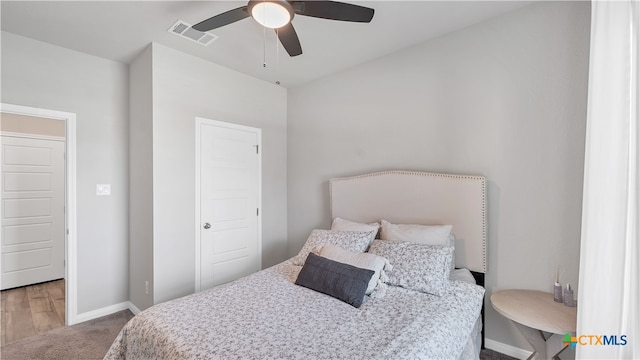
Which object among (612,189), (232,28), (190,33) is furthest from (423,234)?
(190,33)

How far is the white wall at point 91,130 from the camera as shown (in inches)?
101

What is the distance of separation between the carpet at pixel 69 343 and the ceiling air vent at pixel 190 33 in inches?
109

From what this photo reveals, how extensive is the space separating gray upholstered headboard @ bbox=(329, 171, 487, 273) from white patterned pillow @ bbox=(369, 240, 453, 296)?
0.36 metres

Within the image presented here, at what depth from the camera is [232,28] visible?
7.98 feet

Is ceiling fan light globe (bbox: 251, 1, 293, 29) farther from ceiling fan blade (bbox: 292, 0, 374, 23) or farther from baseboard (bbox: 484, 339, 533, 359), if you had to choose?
baseboard (bbox: 484, 339, 533, 359)

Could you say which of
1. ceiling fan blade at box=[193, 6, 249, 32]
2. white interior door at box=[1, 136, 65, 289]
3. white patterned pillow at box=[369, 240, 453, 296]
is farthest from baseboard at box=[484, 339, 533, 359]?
white interior door at box=[1, 136, 65, 289]

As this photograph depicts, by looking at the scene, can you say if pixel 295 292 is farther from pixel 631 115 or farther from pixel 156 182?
pixel 631 115

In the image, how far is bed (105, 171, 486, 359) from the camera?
1.33 meters

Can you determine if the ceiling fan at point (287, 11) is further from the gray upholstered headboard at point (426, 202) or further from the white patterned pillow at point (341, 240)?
the white patterned pillow at point (341, 240)

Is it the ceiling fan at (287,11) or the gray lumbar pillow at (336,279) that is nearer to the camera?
the ceiling fan at (287,11)

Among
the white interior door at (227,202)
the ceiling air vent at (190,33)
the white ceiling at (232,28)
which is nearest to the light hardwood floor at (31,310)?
the white interior door at (227,202)

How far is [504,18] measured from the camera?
2.25 meters

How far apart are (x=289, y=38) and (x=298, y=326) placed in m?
1.80

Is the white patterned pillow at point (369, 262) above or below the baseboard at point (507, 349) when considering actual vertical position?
above
